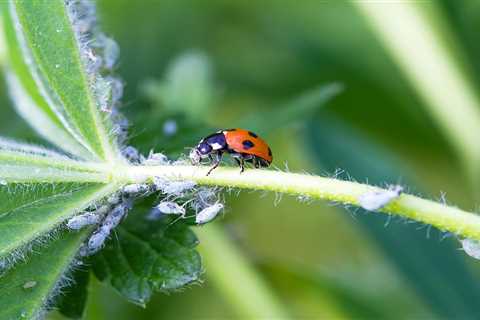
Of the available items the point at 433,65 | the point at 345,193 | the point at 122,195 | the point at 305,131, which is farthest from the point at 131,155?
the point at 433,65

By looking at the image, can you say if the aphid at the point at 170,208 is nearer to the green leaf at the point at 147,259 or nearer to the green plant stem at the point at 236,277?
the green leaf at the point at 147,259

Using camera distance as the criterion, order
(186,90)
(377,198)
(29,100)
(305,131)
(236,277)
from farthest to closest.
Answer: (305,131) < (186,90) < (236,277) < (29,100) < (377,198)

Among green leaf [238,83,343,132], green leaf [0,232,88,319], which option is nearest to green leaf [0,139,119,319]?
green leaf [0,232,88,319]

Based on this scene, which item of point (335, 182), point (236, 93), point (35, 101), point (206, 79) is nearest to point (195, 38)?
point (236, 93)

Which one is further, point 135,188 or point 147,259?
point 147,259

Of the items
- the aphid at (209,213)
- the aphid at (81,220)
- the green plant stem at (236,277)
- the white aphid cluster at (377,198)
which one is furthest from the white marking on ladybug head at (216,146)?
the green plant stem at (236,277)

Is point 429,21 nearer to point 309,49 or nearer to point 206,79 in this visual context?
point 309,49

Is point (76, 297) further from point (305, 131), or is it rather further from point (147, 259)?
point (305, 131)

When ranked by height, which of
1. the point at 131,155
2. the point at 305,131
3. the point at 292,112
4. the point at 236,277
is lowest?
the point at 131,155
